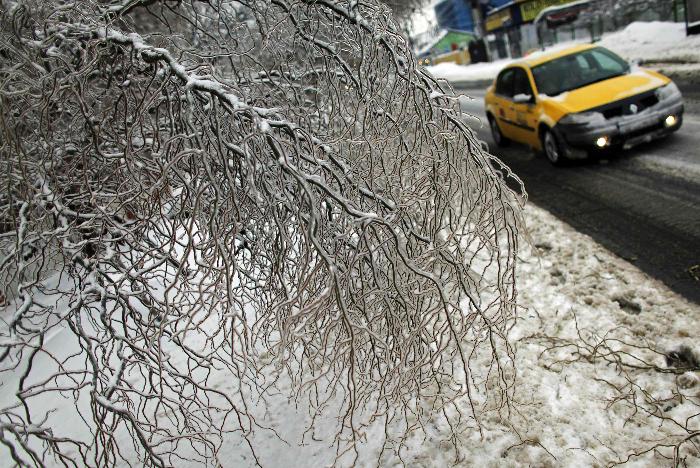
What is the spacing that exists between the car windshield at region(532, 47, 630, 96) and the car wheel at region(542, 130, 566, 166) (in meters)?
0.69

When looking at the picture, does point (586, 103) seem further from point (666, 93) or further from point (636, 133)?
point (666, 93)

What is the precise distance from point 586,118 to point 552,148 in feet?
3.10

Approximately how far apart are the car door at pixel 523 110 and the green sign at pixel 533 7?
22823 millimetres

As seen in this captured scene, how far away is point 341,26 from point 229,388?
3.49m

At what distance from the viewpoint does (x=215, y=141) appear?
2.12m

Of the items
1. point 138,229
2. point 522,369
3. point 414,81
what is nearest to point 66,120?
point 138,229

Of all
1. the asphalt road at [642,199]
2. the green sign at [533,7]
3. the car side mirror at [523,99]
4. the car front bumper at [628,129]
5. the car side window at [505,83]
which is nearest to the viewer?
the asphalt road at [642,199]

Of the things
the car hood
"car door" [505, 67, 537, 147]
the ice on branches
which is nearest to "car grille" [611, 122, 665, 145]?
the car hood

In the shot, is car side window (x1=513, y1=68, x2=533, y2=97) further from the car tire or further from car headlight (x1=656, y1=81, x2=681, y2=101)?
car headlight (x1=656, y1=81, x2=681, y2=101)

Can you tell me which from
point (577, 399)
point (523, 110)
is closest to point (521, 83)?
point (523, 110)

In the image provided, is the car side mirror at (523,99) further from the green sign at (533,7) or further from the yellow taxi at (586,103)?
the green sign at (533,7)

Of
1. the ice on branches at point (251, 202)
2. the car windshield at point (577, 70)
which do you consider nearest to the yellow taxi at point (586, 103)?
the car windshield at point (577, 70)

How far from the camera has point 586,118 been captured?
7.36m

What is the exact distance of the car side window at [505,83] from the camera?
9.38 meters
